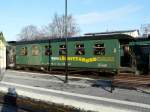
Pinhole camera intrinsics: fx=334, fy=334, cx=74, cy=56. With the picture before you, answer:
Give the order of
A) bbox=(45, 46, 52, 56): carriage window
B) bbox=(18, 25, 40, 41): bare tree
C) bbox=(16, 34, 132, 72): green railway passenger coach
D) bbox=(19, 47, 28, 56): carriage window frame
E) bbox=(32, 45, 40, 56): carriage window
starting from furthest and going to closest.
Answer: bbox=(18, 25, 40, 41): bare tree → bbox=(19, 47, 28, 56): carriage window frame → bbox=(32, 45, 40, 56): carriage window → bbox=(45, 46, 52, 56): carriage window → bbox=(16, 34, 132, 72): green railway passenger coach

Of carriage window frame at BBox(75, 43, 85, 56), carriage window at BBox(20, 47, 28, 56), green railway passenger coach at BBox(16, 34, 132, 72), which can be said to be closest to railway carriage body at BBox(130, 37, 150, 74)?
green railway passenger coach at BBox(16, 34, 132, 72)

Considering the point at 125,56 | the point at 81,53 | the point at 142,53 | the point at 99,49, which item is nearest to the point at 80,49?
the point at 81,53

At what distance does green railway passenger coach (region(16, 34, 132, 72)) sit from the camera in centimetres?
2314

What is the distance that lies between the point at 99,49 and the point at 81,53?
1768 mm

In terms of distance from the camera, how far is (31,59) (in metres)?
30.5

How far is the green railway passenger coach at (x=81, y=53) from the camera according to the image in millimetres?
23141

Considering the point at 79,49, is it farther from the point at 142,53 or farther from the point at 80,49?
the point at 142,53

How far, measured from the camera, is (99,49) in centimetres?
2392

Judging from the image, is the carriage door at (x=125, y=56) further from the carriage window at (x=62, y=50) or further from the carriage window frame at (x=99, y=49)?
the carriage window at (x=62, y=50)

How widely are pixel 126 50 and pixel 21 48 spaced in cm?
1194

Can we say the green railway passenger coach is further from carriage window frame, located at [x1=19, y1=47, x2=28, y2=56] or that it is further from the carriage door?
the carriage door

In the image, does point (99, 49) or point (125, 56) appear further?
point (125, 56)

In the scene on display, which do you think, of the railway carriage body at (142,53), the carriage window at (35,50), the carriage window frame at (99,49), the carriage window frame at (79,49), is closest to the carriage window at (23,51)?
the carriage window at (35,50)

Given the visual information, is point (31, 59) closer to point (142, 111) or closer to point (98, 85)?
point (98, 85)
